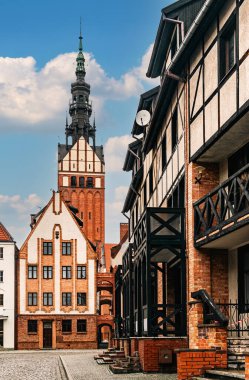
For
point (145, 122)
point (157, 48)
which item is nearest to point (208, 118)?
point (157, 48)

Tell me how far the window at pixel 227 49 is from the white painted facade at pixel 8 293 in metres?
46.0

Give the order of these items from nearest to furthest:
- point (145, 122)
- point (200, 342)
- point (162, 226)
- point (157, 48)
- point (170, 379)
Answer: point (200, 342)
point (170, 379)
point (162, 226)
point (157, 48)
point (145, 122)

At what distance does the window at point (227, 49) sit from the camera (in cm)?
1457

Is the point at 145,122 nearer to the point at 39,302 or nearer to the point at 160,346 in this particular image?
the point at 160,346

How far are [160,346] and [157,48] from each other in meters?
9.94

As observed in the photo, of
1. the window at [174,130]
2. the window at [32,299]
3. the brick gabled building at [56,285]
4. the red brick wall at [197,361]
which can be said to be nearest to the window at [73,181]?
the brick gabled building at [56,285]

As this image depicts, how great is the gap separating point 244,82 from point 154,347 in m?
8.81

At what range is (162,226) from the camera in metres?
19.6

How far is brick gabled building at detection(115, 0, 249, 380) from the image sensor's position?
1387cm

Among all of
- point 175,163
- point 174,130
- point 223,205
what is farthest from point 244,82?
point 174,130

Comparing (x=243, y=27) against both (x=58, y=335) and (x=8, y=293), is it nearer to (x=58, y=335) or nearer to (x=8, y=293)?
(x=8, y=293)

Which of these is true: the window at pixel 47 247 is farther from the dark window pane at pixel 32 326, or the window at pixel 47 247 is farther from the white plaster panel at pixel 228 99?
the white plaster panel at pixel 228 99

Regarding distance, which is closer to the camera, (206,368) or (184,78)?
(206,368)

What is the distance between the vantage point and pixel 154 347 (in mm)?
19062
